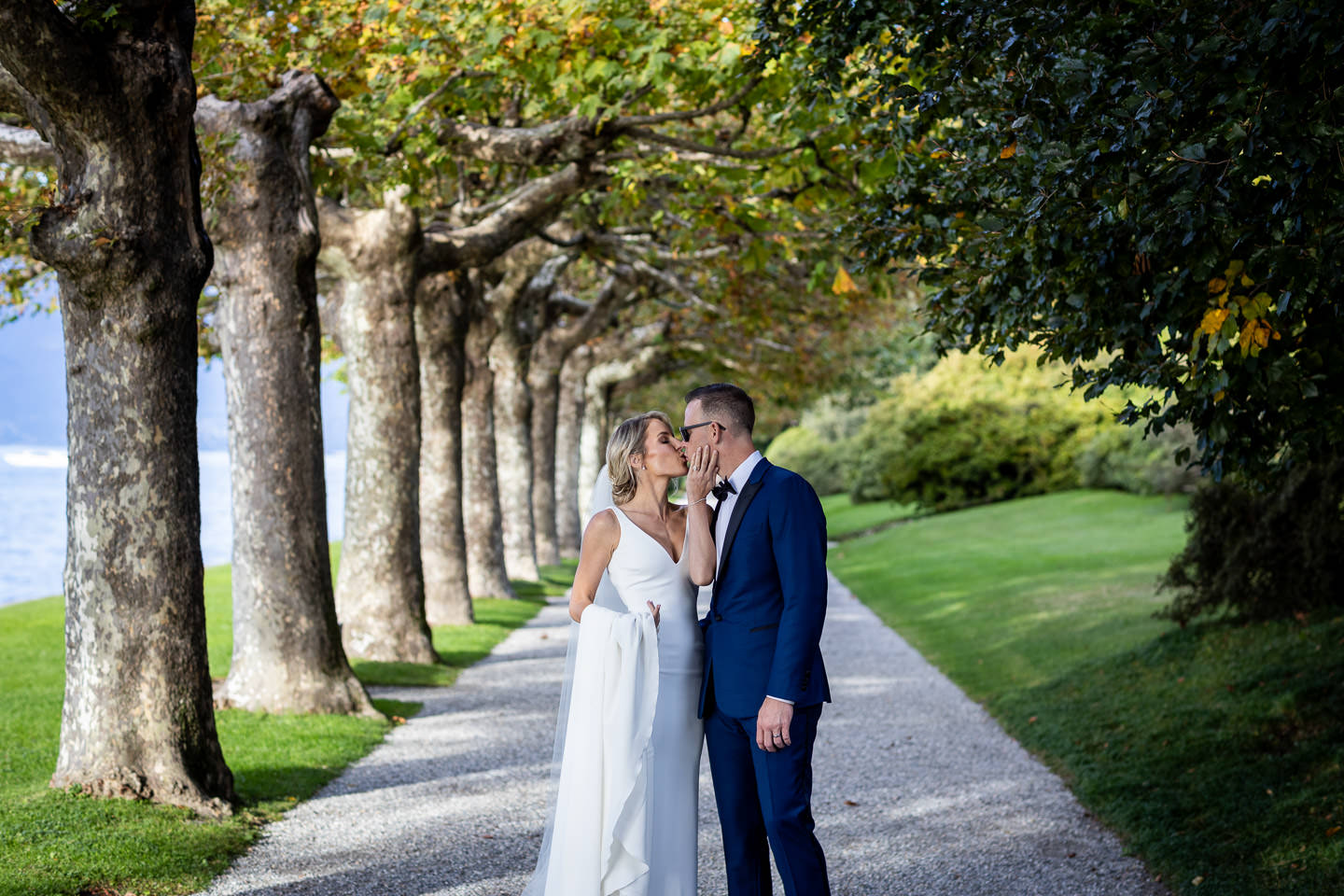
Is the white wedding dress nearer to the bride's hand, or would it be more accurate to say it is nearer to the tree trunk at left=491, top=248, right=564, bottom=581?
the bride's hand

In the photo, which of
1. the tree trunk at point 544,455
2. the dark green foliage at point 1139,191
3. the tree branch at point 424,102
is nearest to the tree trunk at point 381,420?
the tree branch at point 424,102

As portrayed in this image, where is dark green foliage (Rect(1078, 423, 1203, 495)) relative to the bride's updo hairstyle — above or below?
below

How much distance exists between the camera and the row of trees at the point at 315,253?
6.68 meters

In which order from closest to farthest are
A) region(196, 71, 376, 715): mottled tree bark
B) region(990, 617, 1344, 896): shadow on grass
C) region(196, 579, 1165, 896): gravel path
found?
region(196, 579, 1165, 896): gravel path
region(990, 617, 1344, 896): shadow on grass
region(196, 71, 376, 715): mottled tree bark

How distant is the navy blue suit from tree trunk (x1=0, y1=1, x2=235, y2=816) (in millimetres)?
3659

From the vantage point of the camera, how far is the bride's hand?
4.57 meters

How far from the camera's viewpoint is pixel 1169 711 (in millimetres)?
9703

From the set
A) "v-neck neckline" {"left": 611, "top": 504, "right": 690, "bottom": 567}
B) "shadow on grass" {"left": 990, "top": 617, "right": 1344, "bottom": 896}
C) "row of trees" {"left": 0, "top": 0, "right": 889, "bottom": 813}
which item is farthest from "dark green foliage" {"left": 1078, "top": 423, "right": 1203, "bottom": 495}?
"v-neck neckline" {"left": 611, "top": 504, "right": 690, "bottom": 567}

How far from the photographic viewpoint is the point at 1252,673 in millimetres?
10148

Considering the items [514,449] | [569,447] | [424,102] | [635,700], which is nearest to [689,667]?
[635,700]

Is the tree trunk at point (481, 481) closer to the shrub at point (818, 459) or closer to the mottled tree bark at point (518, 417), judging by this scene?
the mottled tree bark at point (518, 417)

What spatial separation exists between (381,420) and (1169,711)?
847 centimetres

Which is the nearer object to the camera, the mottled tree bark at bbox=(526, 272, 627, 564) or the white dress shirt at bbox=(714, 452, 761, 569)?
the white dress shirt at bbox=(714, 452, 761, 569)

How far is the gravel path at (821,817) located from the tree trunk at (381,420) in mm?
1602
